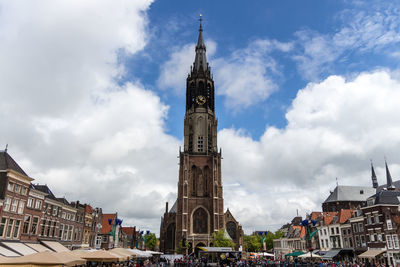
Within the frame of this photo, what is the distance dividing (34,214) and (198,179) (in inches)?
1393

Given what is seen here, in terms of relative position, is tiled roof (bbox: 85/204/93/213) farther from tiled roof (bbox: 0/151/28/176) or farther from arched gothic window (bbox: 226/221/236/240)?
arched gothic window (bbox: 226/221/236/240)

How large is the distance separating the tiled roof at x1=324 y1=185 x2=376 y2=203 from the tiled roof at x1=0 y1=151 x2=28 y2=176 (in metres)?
60.6

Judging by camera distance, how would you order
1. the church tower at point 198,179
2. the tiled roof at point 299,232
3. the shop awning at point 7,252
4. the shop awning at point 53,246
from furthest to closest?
the tiled roof at point 299,232 < the church tower at point 198,179 < the shop awning at point 53,246 < the shop awning at point 7,252

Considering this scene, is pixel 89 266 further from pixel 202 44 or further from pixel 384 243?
pixel 202 44

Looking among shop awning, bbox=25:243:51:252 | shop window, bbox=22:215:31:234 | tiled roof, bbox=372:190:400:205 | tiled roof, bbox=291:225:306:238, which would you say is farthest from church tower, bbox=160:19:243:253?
tiled roof, bbox=372:190:400:205

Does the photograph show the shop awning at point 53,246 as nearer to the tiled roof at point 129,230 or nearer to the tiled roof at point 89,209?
the tiled roof at point 89,209

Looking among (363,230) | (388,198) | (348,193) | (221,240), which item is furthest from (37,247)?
(348,193)

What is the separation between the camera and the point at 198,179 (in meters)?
62.1

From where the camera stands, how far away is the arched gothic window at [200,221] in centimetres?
5863

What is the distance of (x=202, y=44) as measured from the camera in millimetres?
79000

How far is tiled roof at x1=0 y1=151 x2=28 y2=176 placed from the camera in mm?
26934

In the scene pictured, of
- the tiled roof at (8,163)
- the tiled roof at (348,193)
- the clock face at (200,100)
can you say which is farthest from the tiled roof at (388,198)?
the tiled roof at (8,163)

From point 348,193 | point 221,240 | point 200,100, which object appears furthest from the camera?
point 200,100

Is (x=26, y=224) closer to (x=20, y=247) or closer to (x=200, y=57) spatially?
(x=20, y=247)
